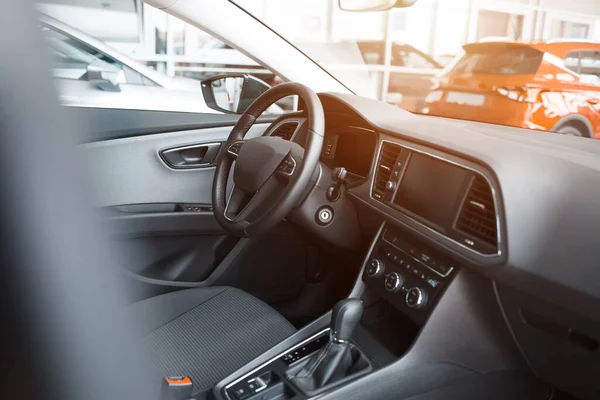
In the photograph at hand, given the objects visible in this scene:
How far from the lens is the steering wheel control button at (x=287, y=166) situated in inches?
63.8

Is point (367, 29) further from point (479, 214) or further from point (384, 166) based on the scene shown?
point (479, 214)

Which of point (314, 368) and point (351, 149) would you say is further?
point (351, 149)

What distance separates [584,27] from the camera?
7.13 m

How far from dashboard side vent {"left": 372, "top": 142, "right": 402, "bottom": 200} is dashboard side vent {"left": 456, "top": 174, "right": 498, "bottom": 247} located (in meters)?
0.31

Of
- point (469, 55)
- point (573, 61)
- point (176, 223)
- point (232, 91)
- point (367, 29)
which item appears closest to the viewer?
point (176, 223)

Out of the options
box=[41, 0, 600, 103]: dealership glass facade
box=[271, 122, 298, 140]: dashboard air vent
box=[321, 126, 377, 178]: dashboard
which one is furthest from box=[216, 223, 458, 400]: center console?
box=[41, 0, 600, 103]: dealership glass facade

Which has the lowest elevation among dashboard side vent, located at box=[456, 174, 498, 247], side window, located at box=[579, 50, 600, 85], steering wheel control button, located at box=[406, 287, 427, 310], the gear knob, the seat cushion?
the seat cushion

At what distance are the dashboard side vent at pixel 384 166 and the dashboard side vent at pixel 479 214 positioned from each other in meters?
0.31

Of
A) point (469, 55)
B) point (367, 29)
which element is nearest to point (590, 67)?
point (469, 55)

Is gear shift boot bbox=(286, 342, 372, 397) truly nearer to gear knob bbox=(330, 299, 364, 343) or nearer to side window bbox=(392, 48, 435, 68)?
gear knob bbox=(330, 299, 364, 343)

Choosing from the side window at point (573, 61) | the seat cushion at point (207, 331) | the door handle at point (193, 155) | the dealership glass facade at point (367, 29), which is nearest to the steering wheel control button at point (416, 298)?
the seat cushion at point (207, 331)

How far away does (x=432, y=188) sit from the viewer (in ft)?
5.03

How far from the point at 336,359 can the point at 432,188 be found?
1.65 ft

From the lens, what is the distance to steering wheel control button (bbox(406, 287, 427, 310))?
154 centimetres
